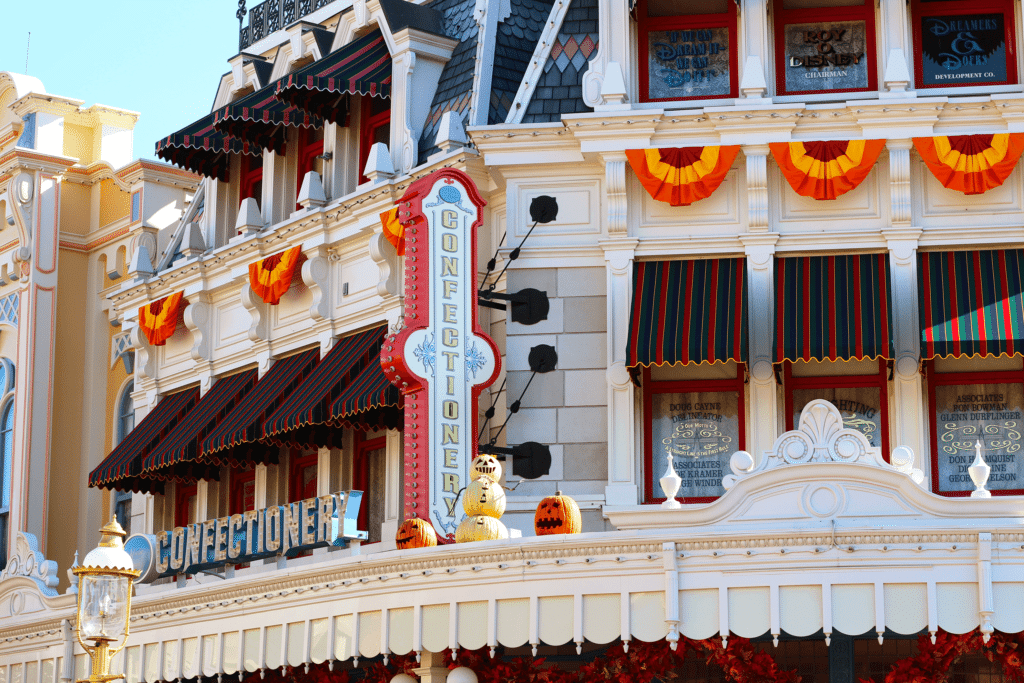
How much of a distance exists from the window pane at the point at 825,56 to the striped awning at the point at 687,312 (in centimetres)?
254

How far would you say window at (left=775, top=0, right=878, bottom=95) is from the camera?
19.5 meters

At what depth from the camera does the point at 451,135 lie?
800 inches

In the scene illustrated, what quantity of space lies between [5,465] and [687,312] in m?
14.8

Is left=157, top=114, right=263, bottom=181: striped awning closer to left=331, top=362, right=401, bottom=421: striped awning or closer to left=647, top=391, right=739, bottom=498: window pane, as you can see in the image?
left=331, top=362, right=401, bottom=421: striped awning

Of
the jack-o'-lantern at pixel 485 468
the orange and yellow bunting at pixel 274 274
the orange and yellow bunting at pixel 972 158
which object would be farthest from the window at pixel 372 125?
the orange and yellow bunting at pixel 972 158

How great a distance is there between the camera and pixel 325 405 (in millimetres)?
20719

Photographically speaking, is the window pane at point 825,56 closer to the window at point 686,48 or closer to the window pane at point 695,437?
the window at point 686,48

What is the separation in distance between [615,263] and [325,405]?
14.4ft

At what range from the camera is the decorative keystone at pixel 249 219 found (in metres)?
23.4

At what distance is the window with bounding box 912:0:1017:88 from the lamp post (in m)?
11.1

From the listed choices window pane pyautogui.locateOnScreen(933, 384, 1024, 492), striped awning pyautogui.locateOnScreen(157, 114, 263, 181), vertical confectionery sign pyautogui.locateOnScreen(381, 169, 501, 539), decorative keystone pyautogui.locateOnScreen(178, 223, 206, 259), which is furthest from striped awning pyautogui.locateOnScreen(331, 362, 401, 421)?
window pane pyautogui.locateOnScreen(933, 384, 1024, 492)

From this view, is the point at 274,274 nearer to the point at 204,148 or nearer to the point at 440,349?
the point at 204,148

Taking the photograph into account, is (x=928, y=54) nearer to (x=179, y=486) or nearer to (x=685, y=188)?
(x=685, y=188)

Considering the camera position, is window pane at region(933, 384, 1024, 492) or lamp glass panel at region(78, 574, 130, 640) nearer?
lamp glass panel at region(78, 574, 130, 640)
